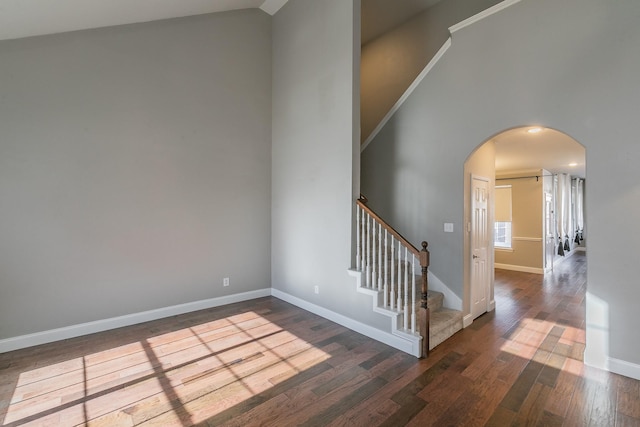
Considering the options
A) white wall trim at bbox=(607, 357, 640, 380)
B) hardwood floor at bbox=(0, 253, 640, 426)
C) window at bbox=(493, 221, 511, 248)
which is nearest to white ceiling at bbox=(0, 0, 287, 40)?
hardwood floor at bbox=(0, 253, 640, 426)

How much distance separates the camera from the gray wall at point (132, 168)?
3168mm

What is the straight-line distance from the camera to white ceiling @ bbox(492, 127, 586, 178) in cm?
463

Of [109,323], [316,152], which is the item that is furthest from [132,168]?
[316,152]

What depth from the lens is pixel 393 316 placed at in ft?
10.5

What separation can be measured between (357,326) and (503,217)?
Answer: 6478 millimetres

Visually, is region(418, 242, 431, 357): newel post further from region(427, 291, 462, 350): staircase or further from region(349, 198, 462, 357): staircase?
region(427, 291, 462, 350): staircase

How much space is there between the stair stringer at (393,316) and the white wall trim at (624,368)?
1723mm

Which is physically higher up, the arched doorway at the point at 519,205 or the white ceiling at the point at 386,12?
the white ceiling at the point at 386,12

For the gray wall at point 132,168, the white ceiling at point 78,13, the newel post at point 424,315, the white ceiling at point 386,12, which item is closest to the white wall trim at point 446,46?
the white ceiling at point 386,12

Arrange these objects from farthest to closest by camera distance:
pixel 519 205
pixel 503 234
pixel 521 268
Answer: pixel 503 234
pixel 519 205
pixel 521 268

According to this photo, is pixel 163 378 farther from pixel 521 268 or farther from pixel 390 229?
pixel 521 268

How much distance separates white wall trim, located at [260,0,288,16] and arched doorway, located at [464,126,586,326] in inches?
157

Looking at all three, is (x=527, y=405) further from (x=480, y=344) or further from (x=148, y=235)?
(x=148, y=235)

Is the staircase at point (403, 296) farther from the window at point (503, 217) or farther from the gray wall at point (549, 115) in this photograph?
the window at point (503, 217)
